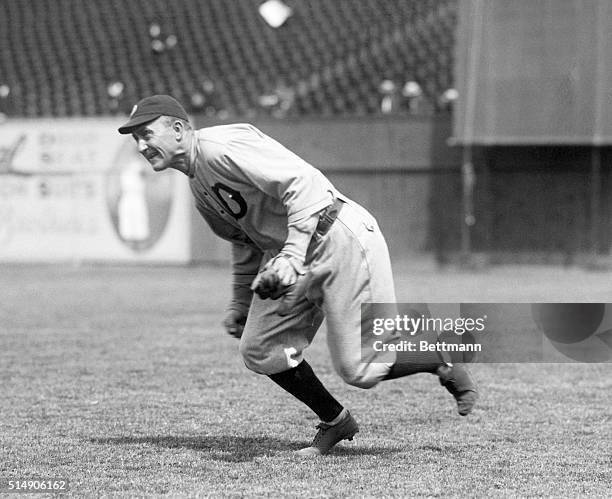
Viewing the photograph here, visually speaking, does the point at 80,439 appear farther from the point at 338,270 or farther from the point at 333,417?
the point at 338,270

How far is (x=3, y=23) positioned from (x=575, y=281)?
1673 cm

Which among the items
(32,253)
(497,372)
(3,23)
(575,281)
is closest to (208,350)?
(497,372)

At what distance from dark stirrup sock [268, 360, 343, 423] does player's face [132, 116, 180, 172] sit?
105cm

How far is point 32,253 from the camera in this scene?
23.4 m

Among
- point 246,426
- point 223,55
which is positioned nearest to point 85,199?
point 223,55

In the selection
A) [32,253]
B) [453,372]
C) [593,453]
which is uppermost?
[453,372]

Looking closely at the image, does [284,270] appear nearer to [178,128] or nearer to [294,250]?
[294,250]

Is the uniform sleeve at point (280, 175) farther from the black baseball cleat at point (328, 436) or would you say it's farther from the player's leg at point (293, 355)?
the black baseball cleat at point (328, 436)

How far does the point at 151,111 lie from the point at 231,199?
1.59 feet

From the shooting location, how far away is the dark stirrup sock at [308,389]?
16.8 ft

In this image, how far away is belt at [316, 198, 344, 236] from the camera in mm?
4891

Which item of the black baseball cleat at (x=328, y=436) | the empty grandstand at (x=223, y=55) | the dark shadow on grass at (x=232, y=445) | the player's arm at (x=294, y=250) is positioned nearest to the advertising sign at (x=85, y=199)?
the empty grandstand at (x=223, y=55)

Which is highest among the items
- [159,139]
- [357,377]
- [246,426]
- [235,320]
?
[159,139]

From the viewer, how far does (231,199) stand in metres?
4.90
